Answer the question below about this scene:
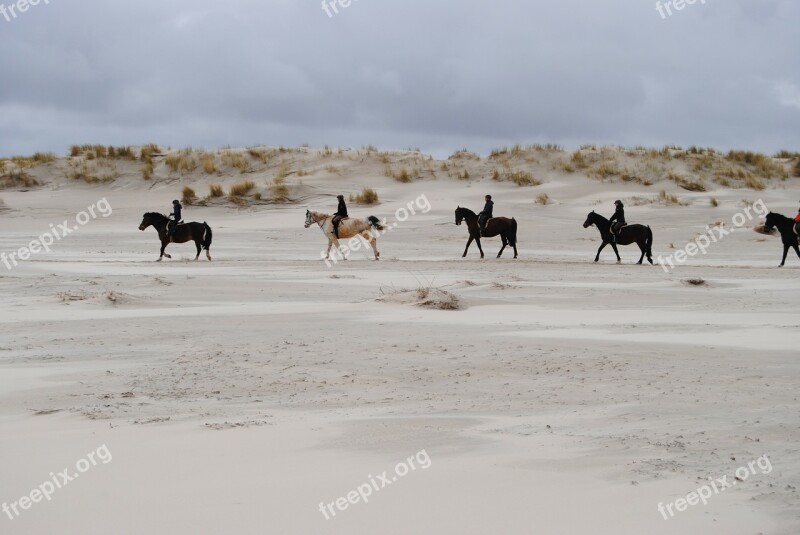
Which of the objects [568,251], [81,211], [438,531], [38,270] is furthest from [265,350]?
[81,211]

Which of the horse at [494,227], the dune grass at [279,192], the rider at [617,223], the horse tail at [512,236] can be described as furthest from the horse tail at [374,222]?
the dune grass at [279,192]

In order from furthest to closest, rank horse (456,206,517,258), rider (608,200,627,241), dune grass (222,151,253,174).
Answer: dune grass (222,151,253,174) → horse (456,206,517,258) → rider (608,200,627,241)

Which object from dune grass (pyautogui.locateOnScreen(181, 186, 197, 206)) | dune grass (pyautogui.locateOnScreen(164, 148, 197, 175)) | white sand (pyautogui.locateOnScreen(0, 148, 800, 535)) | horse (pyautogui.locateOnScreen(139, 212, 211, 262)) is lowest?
white sand (pyautogui.locateOnScreen(0, 148, 800, 535))

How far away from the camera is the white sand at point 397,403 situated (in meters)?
4.54

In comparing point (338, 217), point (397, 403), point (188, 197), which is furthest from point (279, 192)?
point (397, 403)

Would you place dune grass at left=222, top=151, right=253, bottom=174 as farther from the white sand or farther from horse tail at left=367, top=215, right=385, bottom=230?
the white sand

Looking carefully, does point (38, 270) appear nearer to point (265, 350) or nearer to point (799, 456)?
point (265, 350)

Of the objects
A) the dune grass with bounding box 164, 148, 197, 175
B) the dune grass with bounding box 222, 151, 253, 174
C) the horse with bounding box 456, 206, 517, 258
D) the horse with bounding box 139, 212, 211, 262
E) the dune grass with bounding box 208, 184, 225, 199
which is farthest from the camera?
the dune grass with bounding box 164, 148, 197, 175

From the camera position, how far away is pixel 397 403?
6.96 m

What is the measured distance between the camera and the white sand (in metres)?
4.54

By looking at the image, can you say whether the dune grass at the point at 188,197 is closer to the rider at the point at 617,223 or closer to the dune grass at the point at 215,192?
the dune grass at the point at 215,192

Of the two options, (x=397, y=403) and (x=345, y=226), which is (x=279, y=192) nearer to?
(x=345, y=226)

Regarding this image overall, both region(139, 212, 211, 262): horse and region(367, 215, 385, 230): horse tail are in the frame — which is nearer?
region(367, 215, 385, 230): horse tail

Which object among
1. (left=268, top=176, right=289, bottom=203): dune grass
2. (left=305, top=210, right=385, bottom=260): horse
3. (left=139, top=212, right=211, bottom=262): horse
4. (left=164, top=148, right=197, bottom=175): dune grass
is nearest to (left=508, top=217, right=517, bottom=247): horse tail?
(left=305, top=210, right=385, bottom=260): horse
